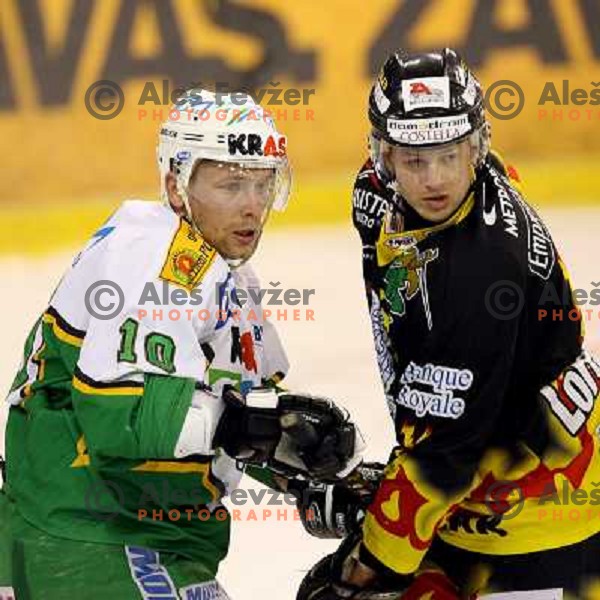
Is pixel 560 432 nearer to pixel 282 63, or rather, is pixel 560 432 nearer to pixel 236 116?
pixel 236 116

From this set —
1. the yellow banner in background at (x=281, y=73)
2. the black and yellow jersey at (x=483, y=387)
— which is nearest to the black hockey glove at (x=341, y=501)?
the black and yellow jersey at (x=483, y=387)

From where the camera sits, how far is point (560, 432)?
3.11 meters

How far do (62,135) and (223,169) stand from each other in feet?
11.2

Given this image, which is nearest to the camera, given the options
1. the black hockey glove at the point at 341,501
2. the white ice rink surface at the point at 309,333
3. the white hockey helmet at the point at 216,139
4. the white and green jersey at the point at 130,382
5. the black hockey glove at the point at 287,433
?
the white and green jersey at the point at 130,382

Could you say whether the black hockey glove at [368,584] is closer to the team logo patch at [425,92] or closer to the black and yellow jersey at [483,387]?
the black and yellow jersey at [483,387]

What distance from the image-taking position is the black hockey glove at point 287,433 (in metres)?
2.94

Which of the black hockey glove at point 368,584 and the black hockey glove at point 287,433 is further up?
the black hockey glove at point 287,433

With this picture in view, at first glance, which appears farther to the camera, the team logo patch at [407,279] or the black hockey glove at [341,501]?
the black hockey glove at [341,501]

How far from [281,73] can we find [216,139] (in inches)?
138

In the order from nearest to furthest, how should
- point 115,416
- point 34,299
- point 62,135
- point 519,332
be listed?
point 115,416 → point 519,332 → point 34,299 → point 62,135

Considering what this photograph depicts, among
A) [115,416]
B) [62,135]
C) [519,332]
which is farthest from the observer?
[62,135]

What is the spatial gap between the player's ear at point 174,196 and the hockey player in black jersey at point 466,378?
1.18 ft

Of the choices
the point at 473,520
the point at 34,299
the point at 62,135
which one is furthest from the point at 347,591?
the point at 62,135

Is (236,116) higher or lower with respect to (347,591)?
higher
